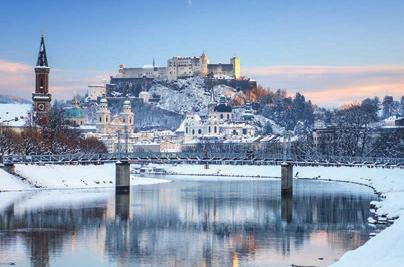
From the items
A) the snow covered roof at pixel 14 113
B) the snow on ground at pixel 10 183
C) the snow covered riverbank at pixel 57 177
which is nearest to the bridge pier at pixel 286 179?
the snow covered riverbank at pixel 57 177

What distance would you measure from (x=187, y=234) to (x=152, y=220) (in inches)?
330

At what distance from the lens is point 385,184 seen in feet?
299

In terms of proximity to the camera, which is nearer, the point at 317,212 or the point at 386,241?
the point at 386,241

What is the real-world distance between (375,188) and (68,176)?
35.3 m

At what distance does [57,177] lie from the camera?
320 ft

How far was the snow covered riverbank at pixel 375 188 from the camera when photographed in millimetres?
33469

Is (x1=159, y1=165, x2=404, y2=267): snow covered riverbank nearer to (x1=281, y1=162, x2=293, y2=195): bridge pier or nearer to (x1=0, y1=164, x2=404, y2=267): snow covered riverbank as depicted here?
(x1=0, y1=164, x2=404, y2=267): snow covered riverbank

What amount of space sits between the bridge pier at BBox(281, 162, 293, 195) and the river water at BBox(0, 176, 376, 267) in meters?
2.64

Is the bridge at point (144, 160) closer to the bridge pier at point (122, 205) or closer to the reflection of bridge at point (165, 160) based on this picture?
the reflection of bridge at point (165, 160)

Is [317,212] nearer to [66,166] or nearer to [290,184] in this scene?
[290,184]

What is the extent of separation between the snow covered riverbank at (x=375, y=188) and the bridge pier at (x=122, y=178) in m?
26.7

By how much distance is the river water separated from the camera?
42344mm

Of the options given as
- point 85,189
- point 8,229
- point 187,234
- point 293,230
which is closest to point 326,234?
point 293,230

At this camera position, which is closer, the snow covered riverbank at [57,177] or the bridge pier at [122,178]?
the snow covered riverbank at [57,177]
